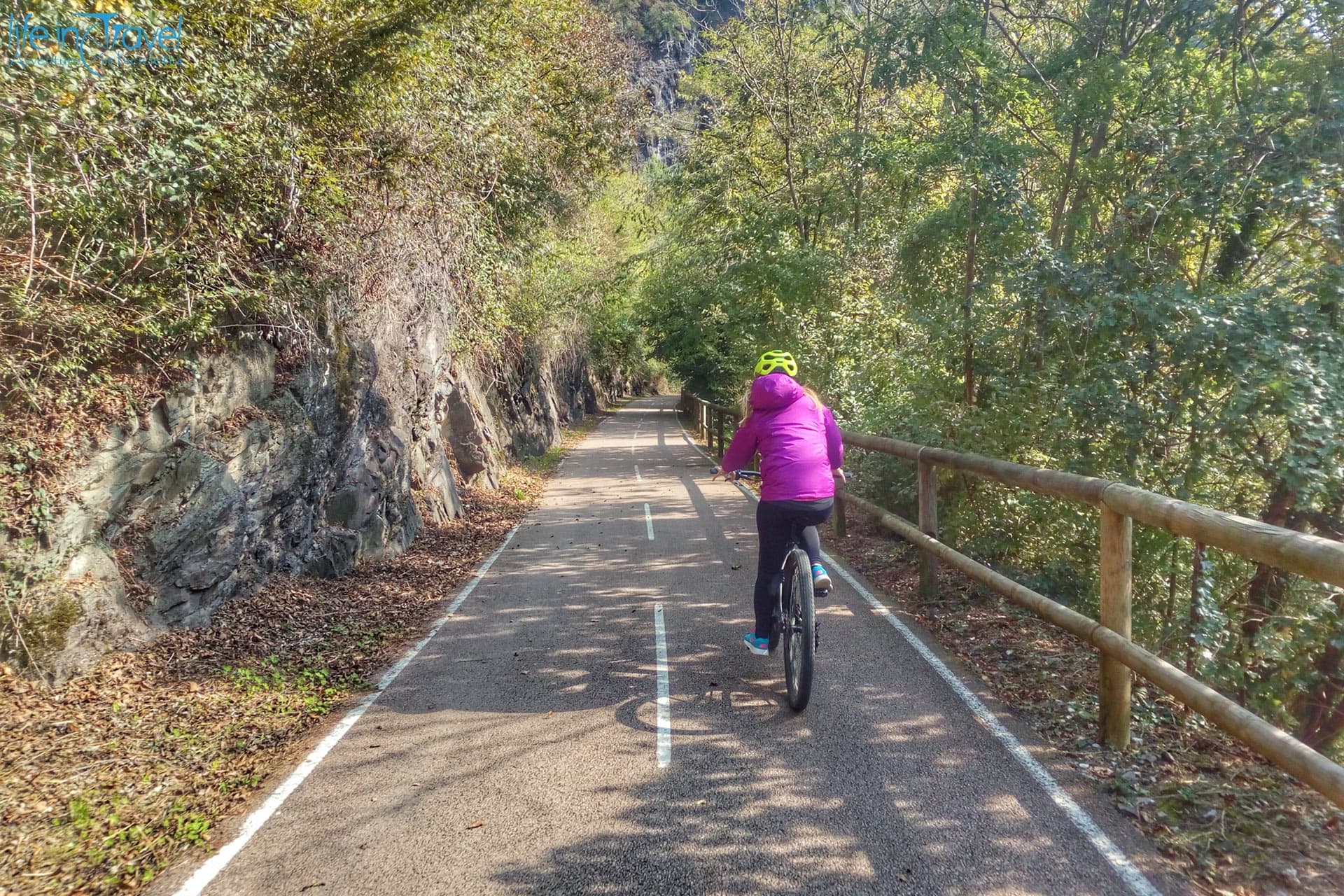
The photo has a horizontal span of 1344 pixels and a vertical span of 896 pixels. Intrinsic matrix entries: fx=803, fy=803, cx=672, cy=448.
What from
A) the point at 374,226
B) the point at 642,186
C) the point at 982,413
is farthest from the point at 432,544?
the point at 642,186

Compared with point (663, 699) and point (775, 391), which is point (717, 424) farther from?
point (663, 699)

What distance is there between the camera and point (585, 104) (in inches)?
615

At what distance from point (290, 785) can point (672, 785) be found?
2.11 m

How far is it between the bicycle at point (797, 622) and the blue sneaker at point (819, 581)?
0.16ft

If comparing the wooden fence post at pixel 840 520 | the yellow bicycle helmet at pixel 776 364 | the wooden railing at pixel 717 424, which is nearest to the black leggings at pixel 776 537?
the yellow bicycle helmet at pixel 776 364

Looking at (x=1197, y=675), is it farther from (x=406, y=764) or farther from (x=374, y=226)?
(x=374, y=226)

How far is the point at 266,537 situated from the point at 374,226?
4081 millimetres

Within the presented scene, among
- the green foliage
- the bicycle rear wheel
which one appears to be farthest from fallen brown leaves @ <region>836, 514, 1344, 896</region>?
the bicycle rear wheel

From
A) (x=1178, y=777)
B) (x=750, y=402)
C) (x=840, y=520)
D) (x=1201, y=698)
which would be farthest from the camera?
(x=840, y=520)

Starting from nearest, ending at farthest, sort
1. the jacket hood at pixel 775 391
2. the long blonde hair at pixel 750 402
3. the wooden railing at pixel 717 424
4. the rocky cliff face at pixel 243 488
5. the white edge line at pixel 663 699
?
the white edge line at pixel 663 699 < the jacket hood at pixel 775 391 < the long blonde hair at pixel 750 402 < the rocky cliff face at pixel 243 488 < the wooden railing at pixel 717 424

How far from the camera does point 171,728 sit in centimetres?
507

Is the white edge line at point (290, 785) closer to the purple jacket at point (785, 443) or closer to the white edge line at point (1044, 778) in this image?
the purple jacket at point (785, 443)

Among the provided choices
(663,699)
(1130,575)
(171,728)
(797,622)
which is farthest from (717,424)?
(1130,575)

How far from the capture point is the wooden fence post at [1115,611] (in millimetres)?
4176
